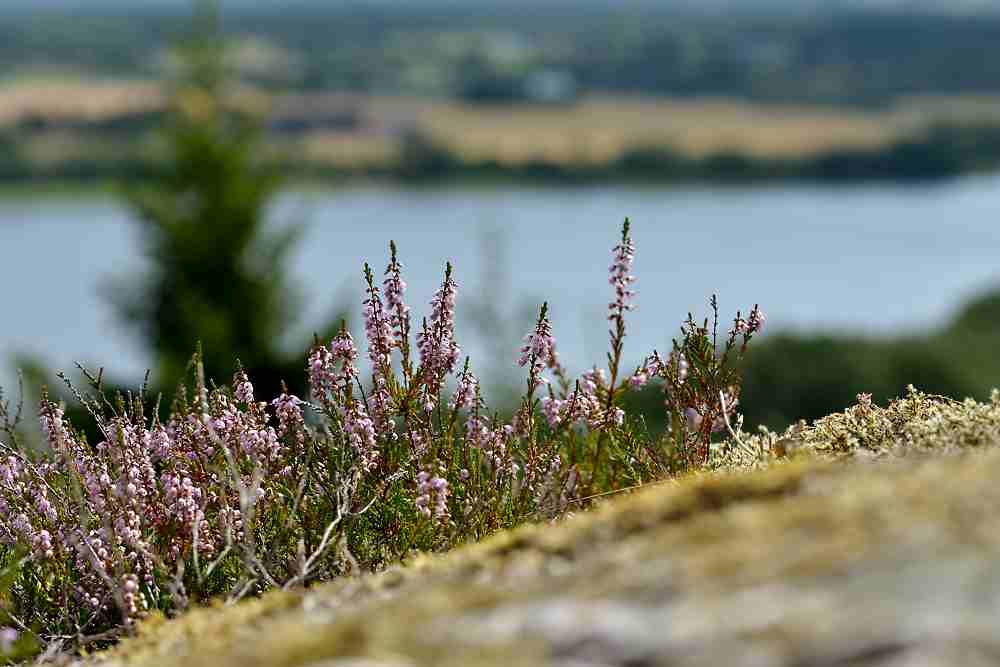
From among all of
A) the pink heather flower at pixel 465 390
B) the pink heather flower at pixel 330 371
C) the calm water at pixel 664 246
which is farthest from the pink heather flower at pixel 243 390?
the calm water at pixel 664 246

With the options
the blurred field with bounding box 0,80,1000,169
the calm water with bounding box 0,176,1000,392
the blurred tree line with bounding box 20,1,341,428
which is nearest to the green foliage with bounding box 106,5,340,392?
the blurred tree line with bounding box 20,1,341,428

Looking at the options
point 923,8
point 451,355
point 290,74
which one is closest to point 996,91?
point 923,8

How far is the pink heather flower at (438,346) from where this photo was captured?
4.17 meters

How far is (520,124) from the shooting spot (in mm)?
114000

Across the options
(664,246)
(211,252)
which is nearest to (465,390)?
(211,252)

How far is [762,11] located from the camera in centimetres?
19475

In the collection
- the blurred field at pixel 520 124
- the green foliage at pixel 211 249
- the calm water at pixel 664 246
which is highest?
the blurred field at pixel 520 124

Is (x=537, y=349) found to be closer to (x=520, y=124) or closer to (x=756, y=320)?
(x=756, y=320)

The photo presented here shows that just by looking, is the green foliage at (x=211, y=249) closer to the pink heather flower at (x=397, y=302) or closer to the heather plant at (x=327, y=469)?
the heather plant at (x=327, y=469)

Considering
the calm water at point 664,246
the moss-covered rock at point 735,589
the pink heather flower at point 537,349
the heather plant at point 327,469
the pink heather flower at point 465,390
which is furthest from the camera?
the calm water at point 664,246

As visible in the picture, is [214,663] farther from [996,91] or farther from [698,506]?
[996,91]

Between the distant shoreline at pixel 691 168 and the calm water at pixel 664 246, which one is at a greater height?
the distant shoreline at pixel 691 168

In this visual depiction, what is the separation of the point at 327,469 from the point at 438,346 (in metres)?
0.58

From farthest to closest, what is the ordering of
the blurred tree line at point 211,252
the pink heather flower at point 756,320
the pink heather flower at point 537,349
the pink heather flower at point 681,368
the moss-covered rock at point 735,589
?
1. the blurred tree line at point 211,252
2. the pink heather flower at point 681,368
3. the pink heather flower at point 756,320
4. the pink heather flower at point 537,349
5. the moss-covered rock at point 735,589
